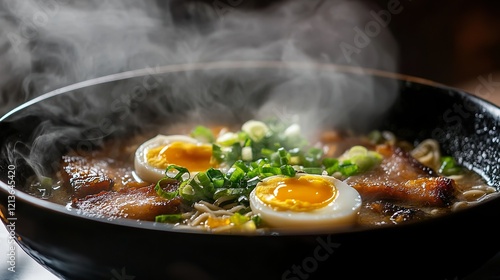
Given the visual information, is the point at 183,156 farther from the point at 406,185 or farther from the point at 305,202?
the point at 406,185

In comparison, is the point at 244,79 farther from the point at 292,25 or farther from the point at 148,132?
the point at 292,25

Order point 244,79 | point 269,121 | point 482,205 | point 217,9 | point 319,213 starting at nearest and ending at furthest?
1. point 482,205
2. point 319,213
3. point 269,121
4. point 244,79
5. point 217,9

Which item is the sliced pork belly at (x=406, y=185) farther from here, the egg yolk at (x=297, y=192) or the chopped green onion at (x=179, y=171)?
the chopped green onion at (x=179, y=171)

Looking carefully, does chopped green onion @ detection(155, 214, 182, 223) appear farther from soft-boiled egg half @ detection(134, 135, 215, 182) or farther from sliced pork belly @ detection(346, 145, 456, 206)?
sliced pork belly @ detection(346, 145, 456, 206)

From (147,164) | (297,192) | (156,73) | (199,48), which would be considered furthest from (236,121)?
(199,48)

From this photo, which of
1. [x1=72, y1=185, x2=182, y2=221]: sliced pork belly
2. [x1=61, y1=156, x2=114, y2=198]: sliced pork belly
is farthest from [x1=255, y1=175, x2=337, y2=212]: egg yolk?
[x1=61, y1=156, x2=114, y2=198]: sliced pork belly

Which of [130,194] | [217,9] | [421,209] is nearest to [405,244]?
[421,209]
